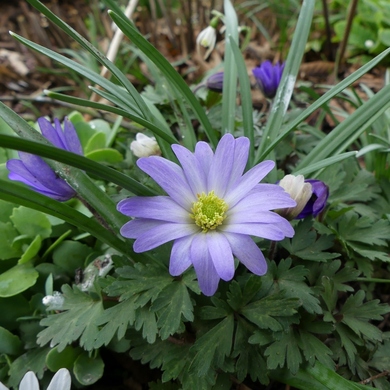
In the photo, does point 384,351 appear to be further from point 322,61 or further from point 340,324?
point 322,61

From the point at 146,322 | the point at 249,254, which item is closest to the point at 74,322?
the point at 146,322

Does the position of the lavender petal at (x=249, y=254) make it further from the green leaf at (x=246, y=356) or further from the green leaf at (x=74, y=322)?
the green leaf at (x=74, y=322)

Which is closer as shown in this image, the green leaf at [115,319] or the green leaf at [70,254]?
the green leaf at [115,319]

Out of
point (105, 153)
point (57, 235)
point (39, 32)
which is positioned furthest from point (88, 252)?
point (39, 32)

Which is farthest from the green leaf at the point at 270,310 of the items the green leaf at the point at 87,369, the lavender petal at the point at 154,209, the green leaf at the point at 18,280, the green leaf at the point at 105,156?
the green leaf at the point at 105,156

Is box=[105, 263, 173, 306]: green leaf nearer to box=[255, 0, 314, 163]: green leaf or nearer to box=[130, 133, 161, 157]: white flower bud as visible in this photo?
box=[130, 133, 161, 157]: white flower bud

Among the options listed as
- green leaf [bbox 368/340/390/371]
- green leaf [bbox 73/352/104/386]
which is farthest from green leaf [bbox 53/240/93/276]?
green leaf [bbox 368/340/390/371]
